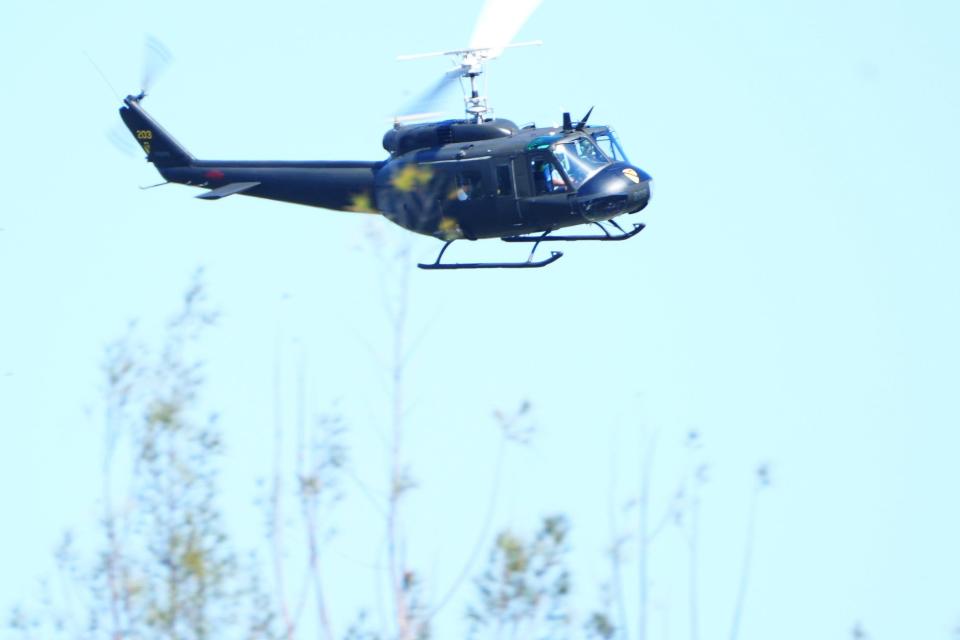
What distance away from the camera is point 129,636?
16.2 m

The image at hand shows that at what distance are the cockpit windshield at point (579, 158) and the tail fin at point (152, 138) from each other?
6.21 m

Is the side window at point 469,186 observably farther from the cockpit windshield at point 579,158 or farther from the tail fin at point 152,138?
the tail fin at point 152,138

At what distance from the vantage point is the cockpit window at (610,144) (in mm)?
21922

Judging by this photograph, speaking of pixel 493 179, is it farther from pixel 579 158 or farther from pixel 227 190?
pixel 227 190

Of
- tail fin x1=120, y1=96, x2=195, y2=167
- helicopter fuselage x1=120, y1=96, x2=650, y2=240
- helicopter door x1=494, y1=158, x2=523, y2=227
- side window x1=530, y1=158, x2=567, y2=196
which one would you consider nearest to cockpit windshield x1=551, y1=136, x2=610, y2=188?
helicopter fuselage x1=120, y1=96, x2=650, y2=240

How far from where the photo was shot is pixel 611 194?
20.9 meters

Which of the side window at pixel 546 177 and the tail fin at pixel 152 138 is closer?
the side window at pixel 546 177

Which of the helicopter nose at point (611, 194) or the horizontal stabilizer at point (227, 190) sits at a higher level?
the horizontal stabilizer at point (227, 190)

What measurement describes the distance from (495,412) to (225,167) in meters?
10.4

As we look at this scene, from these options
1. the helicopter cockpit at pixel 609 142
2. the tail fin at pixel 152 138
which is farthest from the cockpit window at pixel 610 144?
the tail fin at pixel 152 138

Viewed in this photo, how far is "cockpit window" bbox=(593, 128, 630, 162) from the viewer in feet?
71.9

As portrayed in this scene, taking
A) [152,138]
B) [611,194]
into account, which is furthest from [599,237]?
[152,138]

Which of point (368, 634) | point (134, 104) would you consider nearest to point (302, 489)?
point (368, 634)

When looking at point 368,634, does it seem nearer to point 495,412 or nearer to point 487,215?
point 495,412
